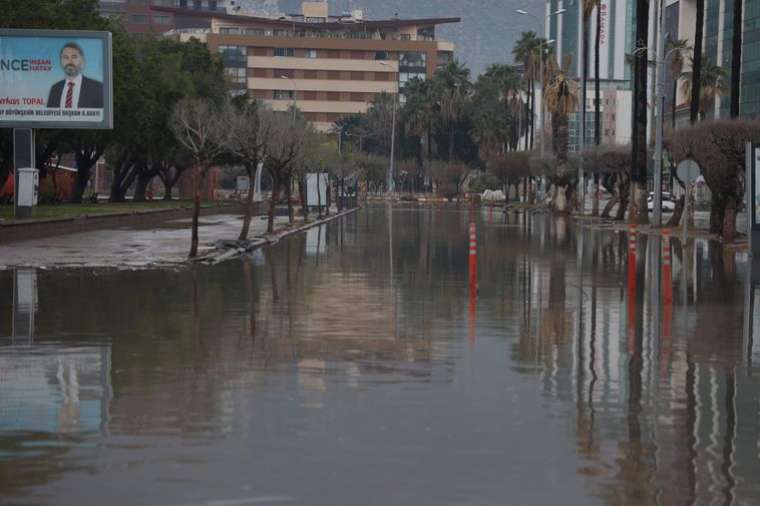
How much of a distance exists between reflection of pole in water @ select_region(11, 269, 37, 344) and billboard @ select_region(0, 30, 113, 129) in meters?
22.1

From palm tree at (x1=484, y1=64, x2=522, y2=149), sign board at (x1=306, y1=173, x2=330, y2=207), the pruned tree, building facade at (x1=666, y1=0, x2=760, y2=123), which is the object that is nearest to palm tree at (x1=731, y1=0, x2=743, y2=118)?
the pruned tree

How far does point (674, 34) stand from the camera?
144125 millimetres

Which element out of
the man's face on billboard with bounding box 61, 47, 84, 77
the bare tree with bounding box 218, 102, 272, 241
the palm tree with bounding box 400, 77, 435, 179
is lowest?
the bare tree with bounding box 218, 102, 272, 241

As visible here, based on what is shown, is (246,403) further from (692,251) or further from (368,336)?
(692,251)

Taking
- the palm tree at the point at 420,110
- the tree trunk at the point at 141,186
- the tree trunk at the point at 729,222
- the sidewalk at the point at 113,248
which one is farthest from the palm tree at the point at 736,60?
the palm tree at the point at 420,110

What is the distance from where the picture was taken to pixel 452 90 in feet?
538

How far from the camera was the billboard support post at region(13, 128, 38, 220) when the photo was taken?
2035 inches

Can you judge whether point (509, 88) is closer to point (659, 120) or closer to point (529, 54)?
point (529, 54)

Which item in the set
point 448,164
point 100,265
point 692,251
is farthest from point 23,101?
point 448,164

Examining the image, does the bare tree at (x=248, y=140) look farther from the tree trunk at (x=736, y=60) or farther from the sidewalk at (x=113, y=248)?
the tree trunk at (x=736, y=60)

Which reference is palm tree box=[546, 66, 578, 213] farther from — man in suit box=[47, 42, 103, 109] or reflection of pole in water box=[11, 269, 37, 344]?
reflection of pole in water box=[11, 269, 37, 344]

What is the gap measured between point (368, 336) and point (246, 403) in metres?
5.72

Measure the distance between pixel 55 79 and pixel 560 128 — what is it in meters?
45.4

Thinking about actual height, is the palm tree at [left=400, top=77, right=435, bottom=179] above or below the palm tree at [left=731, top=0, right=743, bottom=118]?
above
